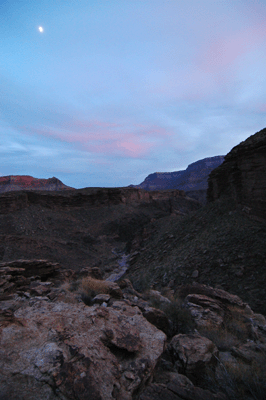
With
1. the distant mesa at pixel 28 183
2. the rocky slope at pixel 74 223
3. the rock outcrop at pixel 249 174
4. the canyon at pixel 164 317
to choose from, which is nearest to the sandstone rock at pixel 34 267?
the canyon at pixel 164 317

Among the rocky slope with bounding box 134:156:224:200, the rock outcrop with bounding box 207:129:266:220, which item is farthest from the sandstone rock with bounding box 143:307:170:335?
the rocky slope with bounding box 134:156:224:200

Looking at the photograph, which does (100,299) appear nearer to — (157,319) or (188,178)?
(157,319)

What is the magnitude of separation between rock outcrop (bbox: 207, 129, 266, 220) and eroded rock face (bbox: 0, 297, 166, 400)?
11.8 metres

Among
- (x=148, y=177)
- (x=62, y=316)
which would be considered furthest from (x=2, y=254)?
(x=148, y=177)

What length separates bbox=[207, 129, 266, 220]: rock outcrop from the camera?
40.4 feet

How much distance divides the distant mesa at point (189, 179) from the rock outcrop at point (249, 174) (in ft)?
201

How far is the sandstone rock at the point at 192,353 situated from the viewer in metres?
3.15

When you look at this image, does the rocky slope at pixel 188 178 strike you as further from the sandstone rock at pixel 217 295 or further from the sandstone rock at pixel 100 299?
the sandstone rock at pixel 100 299

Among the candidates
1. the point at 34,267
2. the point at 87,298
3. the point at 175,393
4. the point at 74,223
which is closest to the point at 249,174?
the point at 87,298

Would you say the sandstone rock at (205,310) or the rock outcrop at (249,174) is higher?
the rock outcrop at (249,174)

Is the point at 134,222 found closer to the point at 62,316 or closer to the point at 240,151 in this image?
the point at 240,151

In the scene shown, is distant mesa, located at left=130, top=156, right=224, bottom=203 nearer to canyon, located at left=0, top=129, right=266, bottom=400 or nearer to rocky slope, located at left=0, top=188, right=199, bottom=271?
rocky slope, located at left=0, top=188, right=199, bottom=271

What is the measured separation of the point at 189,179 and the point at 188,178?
258 centimetres

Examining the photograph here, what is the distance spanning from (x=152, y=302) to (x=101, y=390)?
3.90 m
